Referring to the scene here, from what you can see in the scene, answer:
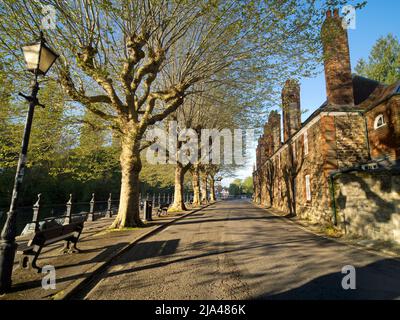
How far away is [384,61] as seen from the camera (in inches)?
1291

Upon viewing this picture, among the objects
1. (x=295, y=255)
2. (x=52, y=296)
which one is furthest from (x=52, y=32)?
(x=295, y=255)

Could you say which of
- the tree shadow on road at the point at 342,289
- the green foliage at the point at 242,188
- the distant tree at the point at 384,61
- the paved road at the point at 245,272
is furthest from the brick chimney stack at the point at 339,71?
the green foliage at the point at 242,188

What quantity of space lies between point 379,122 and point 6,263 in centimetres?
1614

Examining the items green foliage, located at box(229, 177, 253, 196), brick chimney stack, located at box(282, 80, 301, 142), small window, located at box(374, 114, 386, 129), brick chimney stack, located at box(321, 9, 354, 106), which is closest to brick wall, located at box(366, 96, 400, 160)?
small window, located at box(374, 114, 386, 129)

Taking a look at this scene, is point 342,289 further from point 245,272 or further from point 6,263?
point 6,263

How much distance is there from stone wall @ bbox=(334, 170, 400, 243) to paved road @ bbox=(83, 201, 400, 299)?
1.80 m

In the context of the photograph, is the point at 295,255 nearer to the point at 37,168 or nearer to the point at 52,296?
the point at 52,296

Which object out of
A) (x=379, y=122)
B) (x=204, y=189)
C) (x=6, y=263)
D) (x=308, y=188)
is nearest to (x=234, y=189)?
(x=204, y=189)

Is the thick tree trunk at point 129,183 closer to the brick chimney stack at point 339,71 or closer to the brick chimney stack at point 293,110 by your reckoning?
the brick chimney stack at point 339,71

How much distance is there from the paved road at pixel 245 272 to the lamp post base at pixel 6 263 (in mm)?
1346

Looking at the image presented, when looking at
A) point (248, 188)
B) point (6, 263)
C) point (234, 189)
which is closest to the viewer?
point (6, 263)

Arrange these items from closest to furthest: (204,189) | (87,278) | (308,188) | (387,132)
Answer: (87,278), (387,132), (308,188), (204,189)

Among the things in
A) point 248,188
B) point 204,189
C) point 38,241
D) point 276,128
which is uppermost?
point 276,128

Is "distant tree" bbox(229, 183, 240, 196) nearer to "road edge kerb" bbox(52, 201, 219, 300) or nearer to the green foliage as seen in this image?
the green foliage
